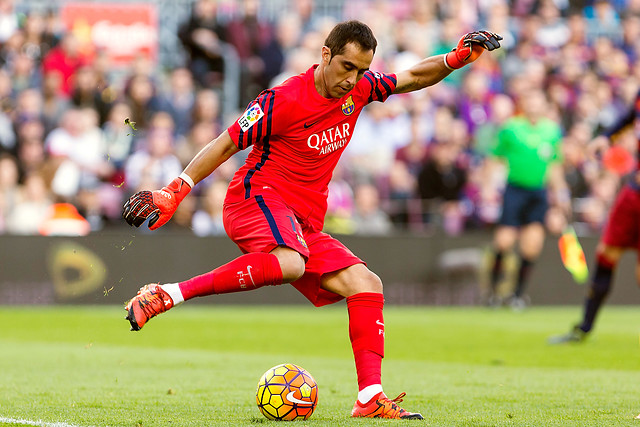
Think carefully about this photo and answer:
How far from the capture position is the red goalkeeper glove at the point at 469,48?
6.19 m

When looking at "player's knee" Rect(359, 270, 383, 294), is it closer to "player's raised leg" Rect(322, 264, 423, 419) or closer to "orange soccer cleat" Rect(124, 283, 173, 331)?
"player's raised leg" Rect(322, 264, 423, 419)

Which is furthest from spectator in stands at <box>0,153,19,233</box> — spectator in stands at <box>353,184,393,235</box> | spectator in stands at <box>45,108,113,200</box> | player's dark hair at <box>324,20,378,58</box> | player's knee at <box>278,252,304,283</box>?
player's dark hair at <box>324,20,378,58</box>

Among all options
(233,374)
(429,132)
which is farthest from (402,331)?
(429,132)

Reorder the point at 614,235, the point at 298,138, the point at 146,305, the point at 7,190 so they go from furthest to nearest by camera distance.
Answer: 1. the point at 7,190
2. the point at 614,235
3. the point at 298,138
4. the point at 146,305

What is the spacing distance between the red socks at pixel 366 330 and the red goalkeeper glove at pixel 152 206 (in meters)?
1.16

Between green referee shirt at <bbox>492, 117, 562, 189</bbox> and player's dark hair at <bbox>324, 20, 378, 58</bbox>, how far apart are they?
30.4ft

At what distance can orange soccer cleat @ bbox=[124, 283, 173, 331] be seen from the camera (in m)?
5.34

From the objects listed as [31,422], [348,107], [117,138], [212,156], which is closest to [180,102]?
[117,138]

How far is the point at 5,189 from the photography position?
1453 centimetres

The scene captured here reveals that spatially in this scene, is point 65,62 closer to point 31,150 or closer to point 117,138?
point 31,150

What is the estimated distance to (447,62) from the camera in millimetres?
6246

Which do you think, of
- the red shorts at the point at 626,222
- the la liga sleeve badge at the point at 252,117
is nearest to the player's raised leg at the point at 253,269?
the la liga sleeve badge at the point at 252,117

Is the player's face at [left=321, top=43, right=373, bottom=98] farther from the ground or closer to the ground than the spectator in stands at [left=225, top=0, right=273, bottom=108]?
closer to the ground

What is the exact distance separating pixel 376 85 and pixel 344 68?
0.53 m
